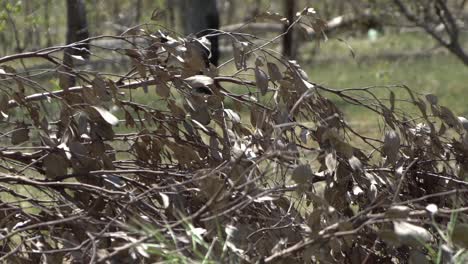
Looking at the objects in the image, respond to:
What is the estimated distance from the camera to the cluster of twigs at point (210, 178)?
296cm

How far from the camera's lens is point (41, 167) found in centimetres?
370

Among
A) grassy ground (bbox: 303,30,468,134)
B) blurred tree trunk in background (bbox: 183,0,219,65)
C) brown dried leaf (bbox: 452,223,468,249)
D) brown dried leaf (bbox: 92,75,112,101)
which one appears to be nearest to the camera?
brown dried leaf (bbox: 452,223,468,249)

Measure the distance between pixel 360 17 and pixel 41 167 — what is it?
37.4 feet

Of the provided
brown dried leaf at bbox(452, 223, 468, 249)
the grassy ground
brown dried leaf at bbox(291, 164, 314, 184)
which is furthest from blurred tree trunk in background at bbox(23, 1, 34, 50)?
brown dried leaf at bbox(452, 223, 468, 249)

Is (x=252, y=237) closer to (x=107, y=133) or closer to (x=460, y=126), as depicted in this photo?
(x=107, y=133)

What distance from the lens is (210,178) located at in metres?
3.05

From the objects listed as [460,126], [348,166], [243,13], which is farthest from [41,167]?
[243,13]

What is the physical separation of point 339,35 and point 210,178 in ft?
43.1

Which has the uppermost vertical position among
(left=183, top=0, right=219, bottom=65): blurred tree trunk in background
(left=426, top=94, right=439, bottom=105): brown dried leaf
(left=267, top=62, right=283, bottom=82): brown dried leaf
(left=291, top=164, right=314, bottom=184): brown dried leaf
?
(left=267, top=62, right=283, bottom=82): brown dried leaf

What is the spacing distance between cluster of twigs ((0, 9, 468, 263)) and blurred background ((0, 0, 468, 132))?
187 inches

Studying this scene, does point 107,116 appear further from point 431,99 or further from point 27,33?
point 27,33

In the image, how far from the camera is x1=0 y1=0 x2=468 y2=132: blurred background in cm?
1002

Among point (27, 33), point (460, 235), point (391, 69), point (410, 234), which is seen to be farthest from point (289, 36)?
point (410, 234)

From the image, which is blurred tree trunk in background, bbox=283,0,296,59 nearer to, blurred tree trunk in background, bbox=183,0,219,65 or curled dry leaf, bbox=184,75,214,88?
blurred tree trunk in background, bbox=183,0,219,65
